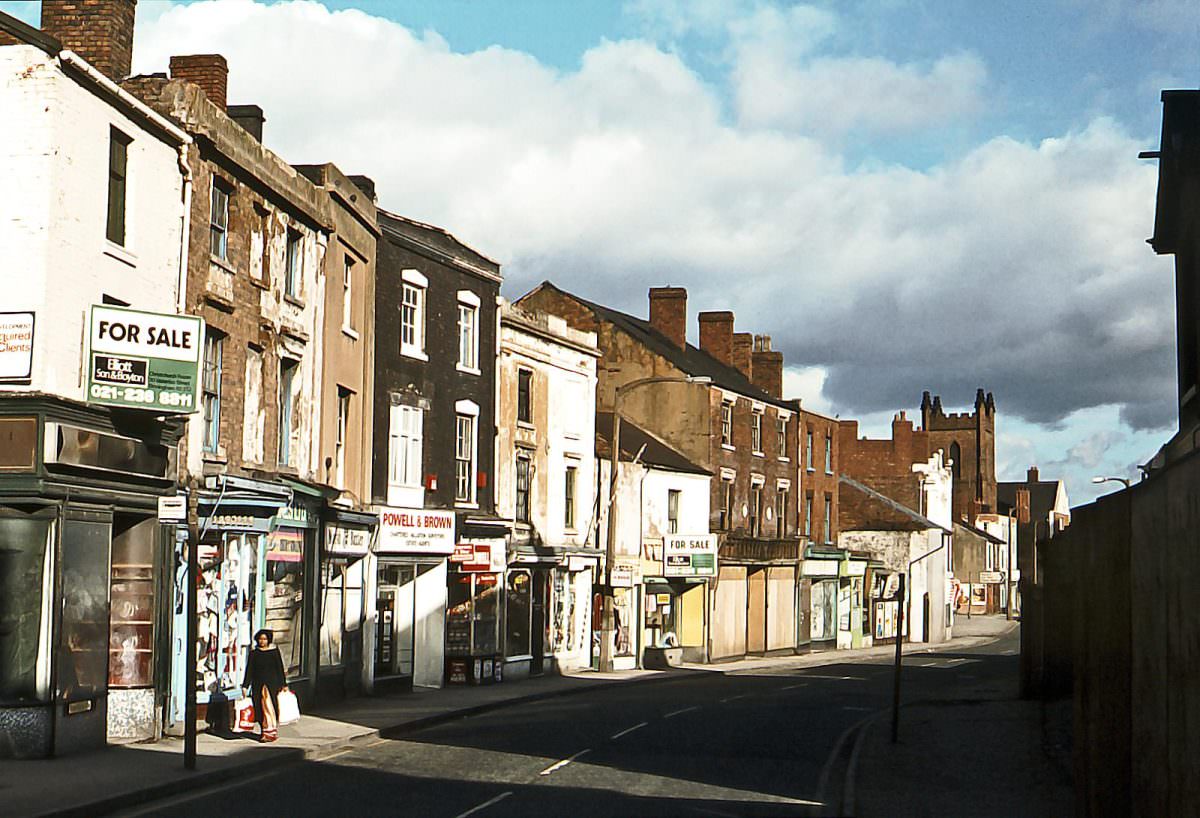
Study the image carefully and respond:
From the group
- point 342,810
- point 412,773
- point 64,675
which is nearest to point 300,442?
point 64,675

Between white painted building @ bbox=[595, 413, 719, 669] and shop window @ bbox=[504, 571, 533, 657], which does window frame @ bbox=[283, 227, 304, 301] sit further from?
white painted building @ bbox=[595, 413, 719, 669]

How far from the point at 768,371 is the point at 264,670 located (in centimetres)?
4964

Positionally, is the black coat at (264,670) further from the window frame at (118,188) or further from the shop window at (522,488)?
the shop window at (522,488)

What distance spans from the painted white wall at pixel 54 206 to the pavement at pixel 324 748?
542 cm

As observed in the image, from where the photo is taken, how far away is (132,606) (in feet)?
76.0

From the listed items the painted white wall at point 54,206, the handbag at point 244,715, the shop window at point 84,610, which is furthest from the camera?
the handbag at point 244,715

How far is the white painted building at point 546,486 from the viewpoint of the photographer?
4338 cm

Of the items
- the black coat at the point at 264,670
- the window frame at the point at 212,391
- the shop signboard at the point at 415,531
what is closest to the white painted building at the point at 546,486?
the shop signboard at the point at 415,531

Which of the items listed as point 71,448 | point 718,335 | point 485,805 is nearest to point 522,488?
point 71,448

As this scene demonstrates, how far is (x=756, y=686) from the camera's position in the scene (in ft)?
135

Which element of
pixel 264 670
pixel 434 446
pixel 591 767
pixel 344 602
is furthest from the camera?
pixel 434 446

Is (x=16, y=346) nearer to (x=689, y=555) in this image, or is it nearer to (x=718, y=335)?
(x=689, y=555)

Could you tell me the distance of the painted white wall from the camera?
68.6ft

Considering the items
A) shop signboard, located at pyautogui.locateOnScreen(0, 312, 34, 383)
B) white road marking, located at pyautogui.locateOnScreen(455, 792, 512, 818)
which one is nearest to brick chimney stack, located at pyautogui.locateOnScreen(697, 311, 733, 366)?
shop signboard, located at pyautogui.locateOnScreen(0, 312, 34, 383)
